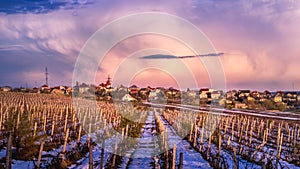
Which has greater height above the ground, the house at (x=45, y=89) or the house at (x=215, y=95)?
the house at (x=45, y=89)

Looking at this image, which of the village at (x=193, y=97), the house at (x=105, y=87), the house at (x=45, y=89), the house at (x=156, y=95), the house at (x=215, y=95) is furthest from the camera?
the house at (x=215, y=95)

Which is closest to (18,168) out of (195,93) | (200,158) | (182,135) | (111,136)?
(200,158)

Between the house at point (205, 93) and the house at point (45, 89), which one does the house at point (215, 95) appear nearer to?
the house at point (205, 93)

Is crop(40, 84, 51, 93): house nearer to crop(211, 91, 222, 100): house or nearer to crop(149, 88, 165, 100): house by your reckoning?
crop(149, 88, 165, 100): house

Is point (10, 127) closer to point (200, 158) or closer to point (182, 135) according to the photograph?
point (200, 158)

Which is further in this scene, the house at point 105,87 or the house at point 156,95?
the house at point 156,95

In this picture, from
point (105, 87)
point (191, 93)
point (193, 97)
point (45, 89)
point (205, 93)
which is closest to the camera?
point (105, 87)

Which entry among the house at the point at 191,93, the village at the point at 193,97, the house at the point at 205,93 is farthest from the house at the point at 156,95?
the house at the point at 205,93

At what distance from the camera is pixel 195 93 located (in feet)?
284

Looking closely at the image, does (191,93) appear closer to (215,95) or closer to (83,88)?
(215,95)

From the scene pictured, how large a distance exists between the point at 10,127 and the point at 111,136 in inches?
212

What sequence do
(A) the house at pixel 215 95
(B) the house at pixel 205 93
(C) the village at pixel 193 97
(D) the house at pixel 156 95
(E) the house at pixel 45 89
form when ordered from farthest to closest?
(B) the house at pixel 205 93, (A) the house at pixel 215 95, (D) the house at pixel 156 95, (E) the house at pixel 45 89, (C) the village at pixel 193 97

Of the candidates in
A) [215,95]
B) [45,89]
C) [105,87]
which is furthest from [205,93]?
[45,89]

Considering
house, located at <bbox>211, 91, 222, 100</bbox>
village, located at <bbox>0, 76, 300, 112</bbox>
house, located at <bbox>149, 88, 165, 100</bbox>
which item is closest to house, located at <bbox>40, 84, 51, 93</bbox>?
village, located at <bbox>0, 76, 300, 112</bbox>
